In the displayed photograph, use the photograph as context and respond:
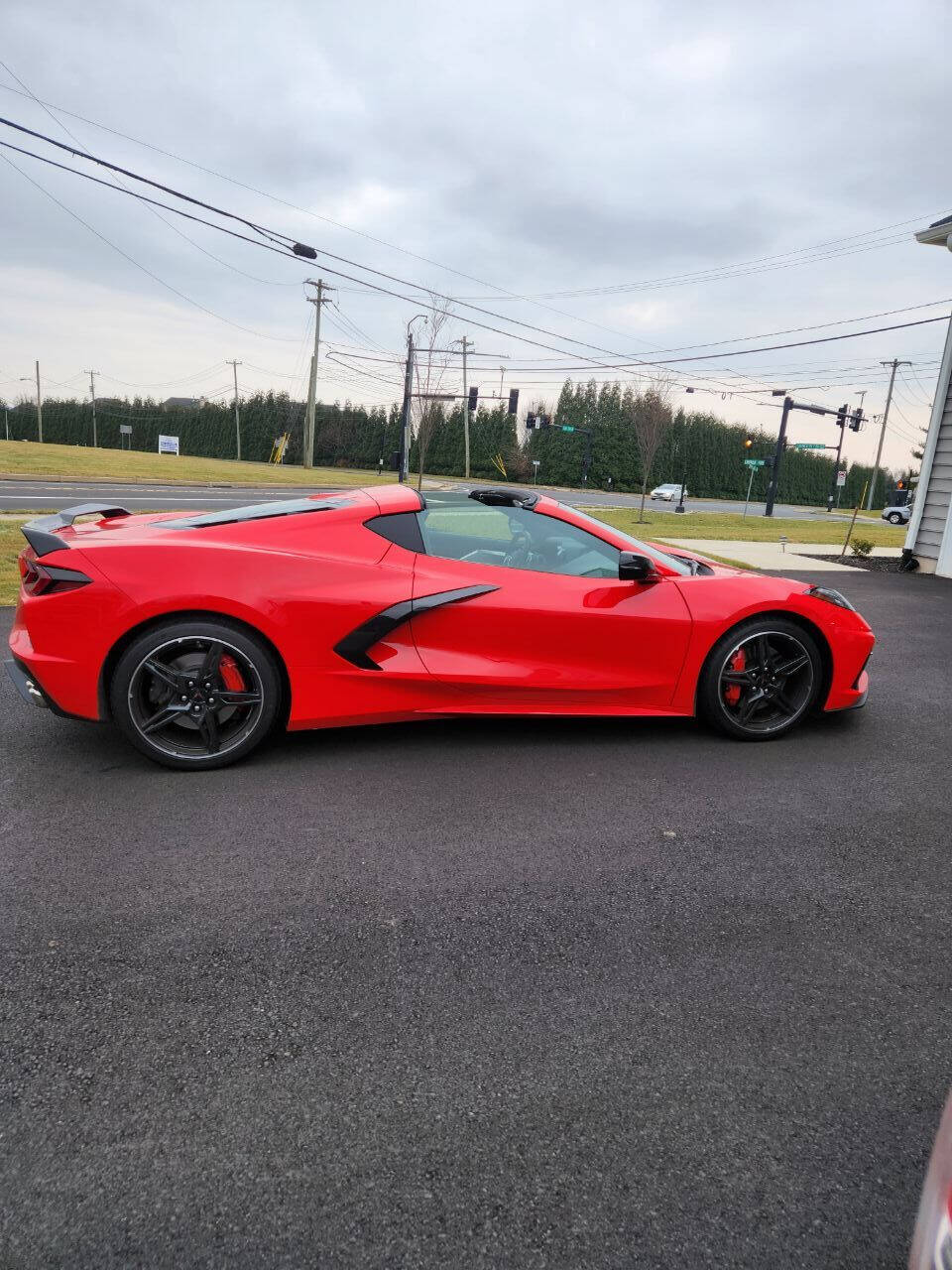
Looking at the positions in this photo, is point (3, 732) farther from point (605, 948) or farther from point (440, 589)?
point (605, 948)

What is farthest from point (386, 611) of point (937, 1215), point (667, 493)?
point (667, 493)

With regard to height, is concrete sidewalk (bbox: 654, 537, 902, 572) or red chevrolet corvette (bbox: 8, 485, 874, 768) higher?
red chevrolet corvette (bbox: 8, 485, 874, 768)

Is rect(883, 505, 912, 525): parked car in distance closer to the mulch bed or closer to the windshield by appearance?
the mulch bed

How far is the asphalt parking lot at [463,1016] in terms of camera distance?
1515 millimetres

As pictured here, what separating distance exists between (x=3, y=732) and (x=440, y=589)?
7.63ft

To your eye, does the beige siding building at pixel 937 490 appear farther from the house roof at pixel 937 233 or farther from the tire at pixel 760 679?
the tire at pixel 760 679

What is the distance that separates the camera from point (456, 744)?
13.4 ft

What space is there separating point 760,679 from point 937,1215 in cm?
354

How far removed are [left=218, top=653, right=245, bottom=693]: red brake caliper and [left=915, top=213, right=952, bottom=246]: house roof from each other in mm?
12820

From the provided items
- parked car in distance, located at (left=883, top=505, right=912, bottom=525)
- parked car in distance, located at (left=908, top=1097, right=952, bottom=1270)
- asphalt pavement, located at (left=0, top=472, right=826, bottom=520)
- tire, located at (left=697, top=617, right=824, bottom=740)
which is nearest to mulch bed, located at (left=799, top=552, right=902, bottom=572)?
asphalt pavement, located at (left=0, top=472, right=826, bottom=520)

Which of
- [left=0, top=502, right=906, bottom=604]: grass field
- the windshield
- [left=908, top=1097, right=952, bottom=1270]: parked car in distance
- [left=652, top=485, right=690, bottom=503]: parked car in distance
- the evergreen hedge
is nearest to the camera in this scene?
[left=908, top=1097, right=952, bottom=1270]: parked car in distance

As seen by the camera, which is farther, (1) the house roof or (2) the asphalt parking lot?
(1) the house roof

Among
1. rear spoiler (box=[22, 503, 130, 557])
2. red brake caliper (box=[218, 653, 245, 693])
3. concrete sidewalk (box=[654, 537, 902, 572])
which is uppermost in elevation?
rear spoiler (box=[22, 503, 130, 557])

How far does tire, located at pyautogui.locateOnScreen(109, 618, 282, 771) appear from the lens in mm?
3484
